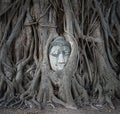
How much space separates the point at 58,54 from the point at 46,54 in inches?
9.1

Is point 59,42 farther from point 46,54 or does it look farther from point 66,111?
point 66,111

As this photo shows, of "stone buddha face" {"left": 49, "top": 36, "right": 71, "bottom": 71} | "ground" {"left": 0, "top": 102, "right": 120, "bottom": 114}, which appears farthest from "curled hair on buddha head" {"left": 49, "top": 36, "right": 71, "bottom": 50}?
"ground" {"left": 0, "top": 102, "right": 120, "bottom": 114}

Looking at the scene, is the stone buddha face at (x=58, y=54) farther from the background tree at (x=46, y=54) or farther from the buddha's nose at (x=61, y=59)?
the background tree at (x=46, y=54)

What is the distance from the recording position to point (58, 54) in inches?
224

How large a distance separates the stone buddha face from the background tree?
11cm

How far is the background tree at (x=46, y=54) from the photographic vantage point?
17.7 feet

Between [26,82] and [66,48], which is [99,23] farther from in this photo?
[26,82]

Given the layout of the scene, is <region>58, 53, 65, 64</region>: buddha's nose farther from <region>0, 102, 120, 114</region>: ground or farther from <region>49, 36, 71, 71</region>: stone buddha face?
<region>0, 102, 120, 114</region>: ground

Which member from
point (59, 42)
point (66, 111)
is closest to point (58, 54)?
point (59, 42)

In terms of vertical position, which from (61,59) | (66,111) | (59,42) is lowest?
(66,111)

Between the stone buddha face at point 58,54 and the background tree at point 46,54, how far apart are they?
0.11 metres

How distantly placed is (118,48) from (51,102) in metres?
2.14

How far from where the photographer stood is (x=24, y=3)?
240 inches

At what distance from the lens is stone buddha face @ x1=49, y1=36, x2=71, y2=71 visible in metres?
5.67
